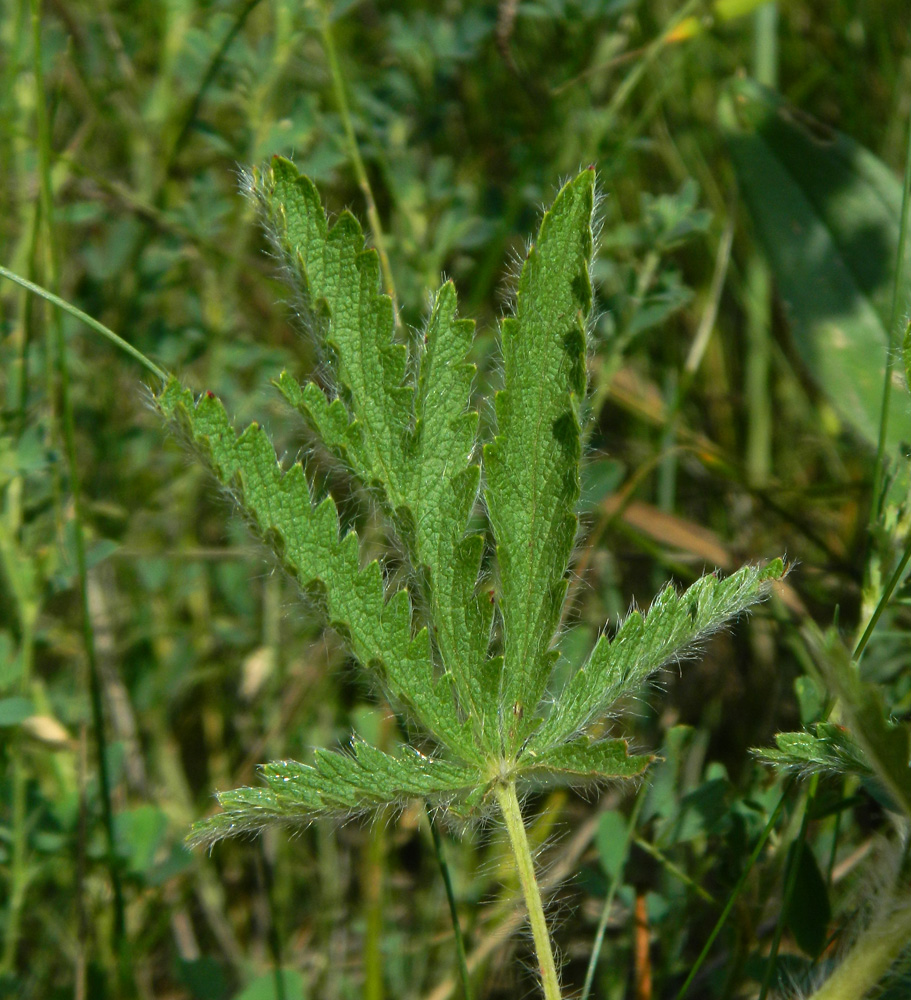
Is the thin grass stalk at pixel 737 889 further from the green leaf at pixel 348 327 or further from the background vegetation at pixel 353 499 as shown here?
the green leaf at pixel 348 327

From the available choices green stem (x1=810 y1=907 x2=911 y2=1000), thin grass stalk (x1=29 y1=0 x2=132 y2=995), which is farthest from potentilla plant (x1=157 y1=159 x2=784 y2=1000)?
thin grass stalk (x1=29 y1=0 x2=132 y2=995)

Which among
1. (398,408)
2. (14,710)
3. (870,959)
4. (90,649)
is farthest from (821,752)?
(14,710)

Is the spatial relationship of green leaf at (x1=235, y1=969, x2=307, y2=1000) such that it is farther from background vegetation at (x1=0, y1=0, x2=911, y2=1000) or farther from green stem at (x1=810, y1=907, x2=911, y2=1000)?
green stem at (x1=810, y1=907, x2=911, y2=1000)

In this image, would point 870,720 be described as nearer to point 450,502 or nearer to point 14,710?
point 450,502

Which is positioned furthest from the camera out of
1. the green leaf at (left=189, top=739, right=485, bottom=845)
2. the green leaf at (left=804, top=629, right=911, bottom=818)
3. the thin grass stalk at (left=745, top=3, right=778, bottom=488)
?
the thin grass stalk at (left=745, top=3, right=778, bottom=488)

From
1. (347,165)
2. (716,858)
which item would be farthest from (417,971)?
(347,165)

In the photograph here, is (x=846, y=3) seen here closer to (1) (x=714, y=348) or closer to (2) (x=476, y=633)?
(1) (x=714, y=348)
